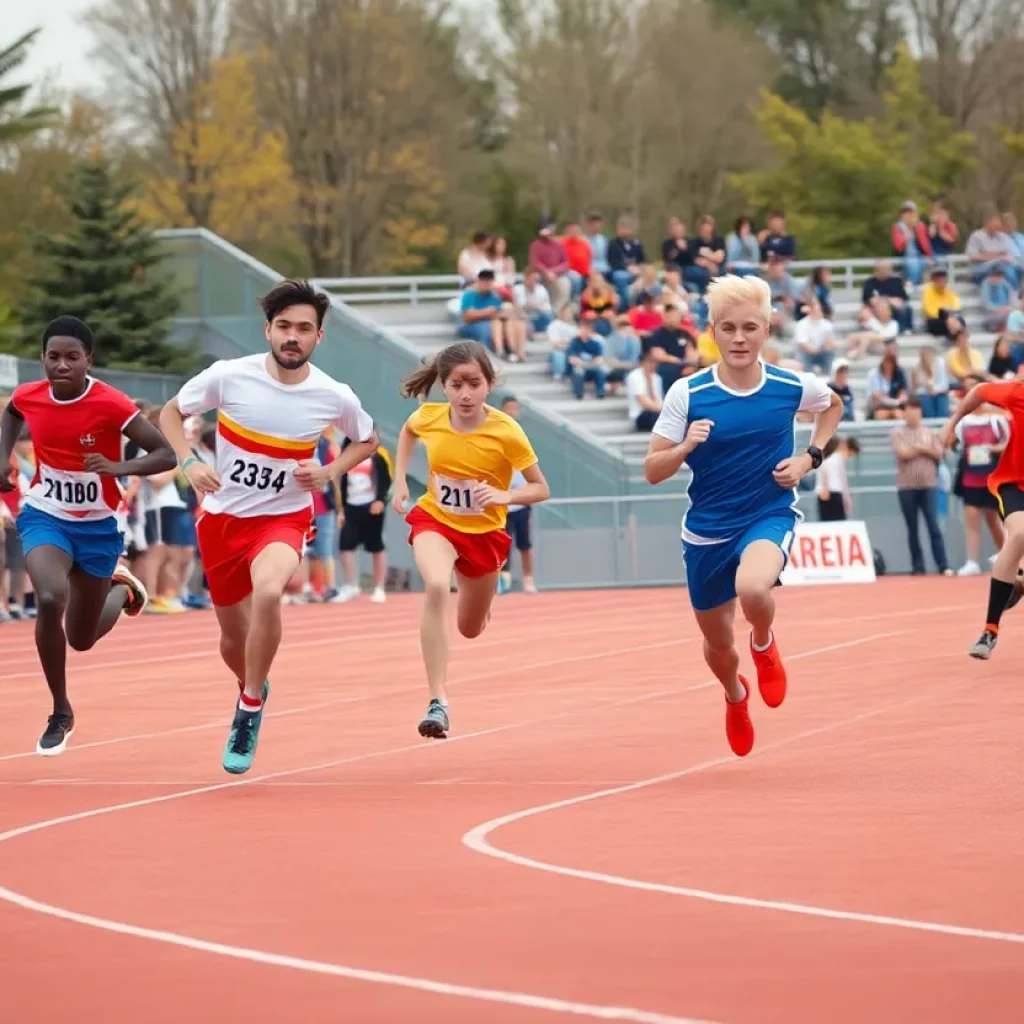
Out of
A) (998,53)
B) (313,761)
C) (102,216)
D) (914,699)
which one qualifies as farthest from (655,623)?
(998,53)

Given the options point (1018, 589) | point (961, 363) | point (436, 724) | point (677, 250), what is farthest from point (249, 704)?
point (677, 250)

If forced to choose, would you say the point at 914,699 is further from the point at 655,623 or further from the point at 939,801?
the point at 655,623

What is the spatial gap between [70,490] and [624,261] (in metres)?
25.0

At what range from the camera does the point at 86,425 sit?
1124 cm

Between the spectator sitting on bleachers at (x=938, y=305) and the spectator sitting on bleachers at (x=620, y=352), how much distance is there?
210 inches

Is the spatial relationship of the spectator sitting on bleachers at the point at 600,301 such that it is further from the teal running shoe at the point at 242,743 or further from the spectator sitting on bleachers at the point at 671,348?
the teal running shoe at the point at 242,743

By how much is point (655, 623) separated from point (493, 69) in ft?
150

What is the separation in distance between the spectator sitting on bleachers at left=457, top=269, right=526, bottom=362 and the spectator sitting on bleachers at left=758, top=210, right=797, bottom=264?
4.33 meters

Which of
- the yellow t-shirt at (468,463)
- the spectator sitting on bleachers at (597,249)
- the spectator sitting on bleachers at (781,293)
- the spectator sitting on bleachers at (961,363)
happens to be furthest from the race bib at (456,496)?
the spectator sitting on bleachers at (597,249)

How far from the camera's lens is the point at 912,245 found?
127ft

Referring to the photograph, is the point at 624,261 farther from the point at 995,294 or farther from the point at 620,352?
the point at 995,294

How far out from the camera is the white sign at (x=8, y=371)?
83.9 feet

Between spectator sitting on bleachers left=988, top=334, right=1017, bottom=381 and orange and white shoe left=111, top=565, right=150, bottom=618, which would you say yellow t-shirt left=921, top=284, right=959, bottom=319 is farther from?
orange and white shoe left=111, top=565, right=150, bottom=618

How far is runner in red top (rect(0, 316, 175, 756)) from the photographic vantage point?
1120 centimetres
